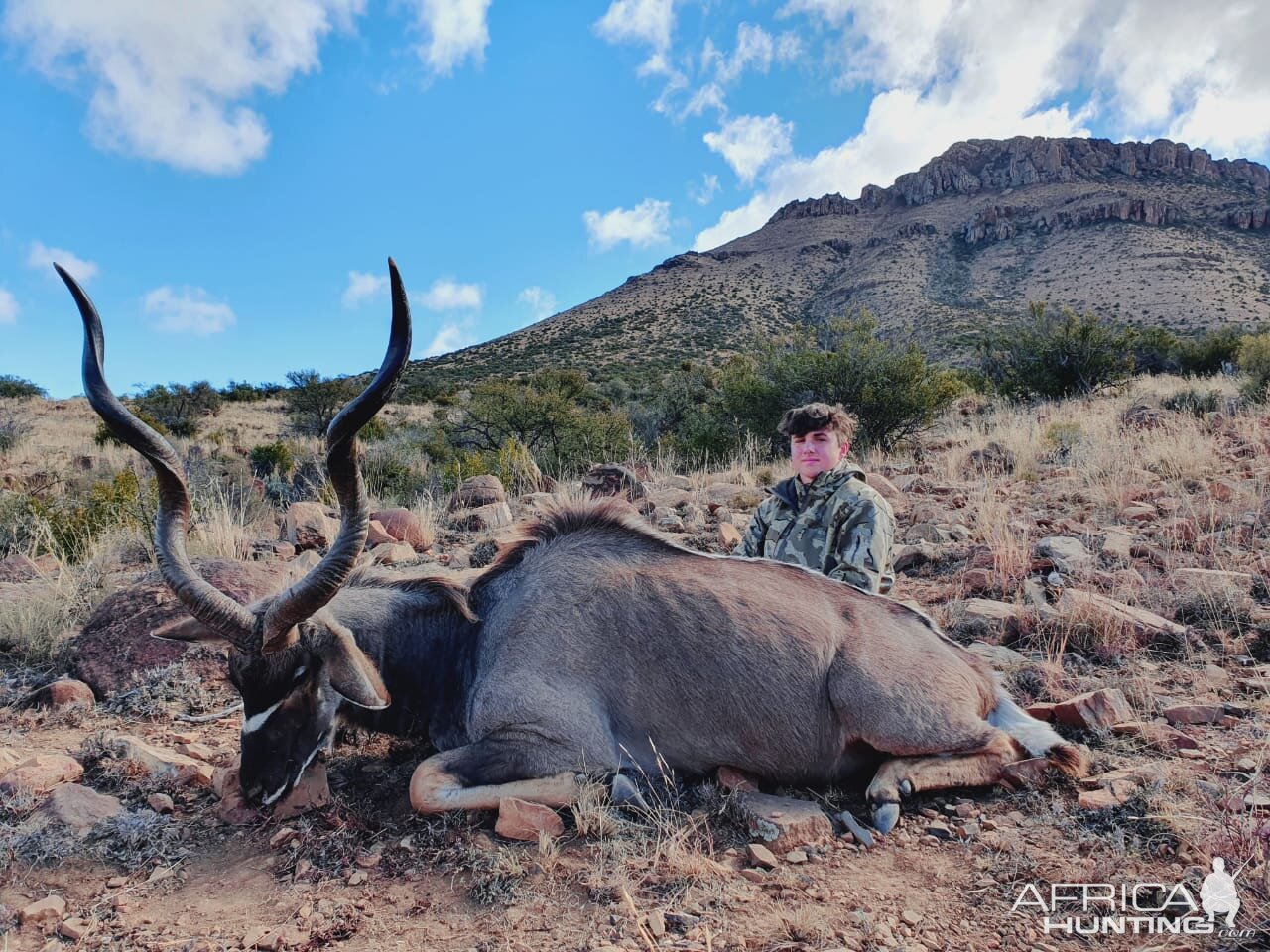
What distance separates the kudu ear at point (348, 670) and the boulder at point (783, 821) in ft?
5.94

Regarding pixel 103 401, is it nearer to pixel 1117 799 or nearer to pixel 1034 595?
pixel 1117 799

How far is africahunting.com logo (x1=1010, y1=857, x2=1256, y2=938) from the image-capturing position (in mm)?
2482

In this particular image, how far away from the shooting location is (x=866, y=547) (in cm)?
492

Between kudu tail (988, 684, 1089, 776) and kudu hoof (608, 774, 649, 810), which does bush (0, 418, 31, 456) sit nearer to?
kudu hoof (608, 774, 649, 810)

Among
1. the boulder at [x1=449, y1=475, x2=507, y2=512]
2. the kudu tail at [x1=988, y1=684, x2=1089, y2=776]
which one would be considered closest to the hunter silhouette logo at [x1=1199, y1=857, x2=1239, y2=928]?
the kudu tail at [x1=988, y1=684, x2=1089, y2=776]

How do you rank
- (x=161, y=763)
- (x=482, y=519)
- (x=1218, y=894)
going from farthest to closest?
(x=482, y=519) → (x=161, y=763) → (x=1218, y=894)

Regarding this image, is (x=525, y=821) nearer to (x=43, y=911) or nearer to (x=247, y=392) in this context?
(x=43, y=911)

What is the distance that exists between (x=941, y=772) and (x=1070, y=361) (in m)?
19.7

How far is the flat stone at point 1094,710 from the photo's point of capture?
3910 mm

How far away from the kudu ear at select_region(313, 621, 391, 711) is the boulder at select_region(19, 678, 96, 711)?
2560mm

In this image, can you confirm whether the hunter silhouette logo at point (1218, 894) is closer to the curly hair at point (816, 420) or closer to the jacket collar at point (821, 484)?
the jacket collar at point (821, 484)

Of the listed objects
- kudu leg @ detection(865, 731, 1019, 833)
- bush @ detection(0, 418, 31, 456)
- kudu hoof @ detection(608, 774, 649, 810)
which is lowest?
kudu leg @ detection(865, 731, 1019, 833)

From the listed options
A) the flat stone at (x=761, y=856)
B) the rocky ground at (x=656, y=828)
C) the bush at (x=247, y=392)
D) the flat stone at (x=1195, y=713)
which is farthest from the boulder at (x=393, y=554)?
the bush at (x=247, y=392)

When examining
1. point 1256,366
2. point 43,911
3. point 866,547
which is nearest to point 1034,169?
point 1256,366
